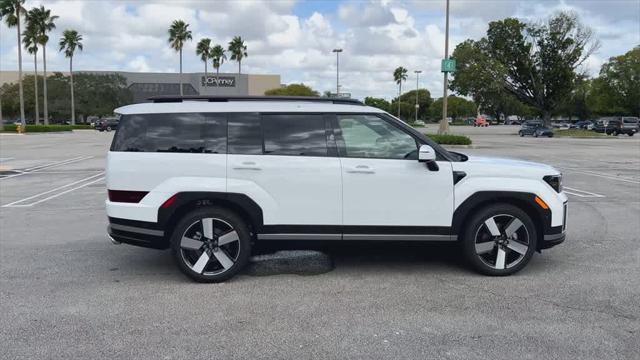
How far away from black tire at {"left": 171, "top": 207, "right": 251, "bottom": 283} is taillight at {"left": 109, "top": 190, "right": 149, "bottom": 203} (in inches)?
18.4

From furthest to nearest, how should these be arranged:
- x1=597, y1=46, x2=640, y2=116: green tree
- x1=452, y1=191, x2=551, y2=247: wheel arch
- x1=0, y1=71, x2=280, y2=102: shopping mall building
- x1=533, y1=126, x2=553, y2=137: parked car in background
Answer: x1=0, y1=71, x2=280, y2=102: shopping mall building
x1=597, y1=46, x2=640, y2=116: green tree
x1=533, y1=126, x2=553, y2=137: parked car in background
x1=452, y1=191, x2=551, y2=247: wheel arch

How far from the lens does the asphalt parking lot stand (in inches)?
162

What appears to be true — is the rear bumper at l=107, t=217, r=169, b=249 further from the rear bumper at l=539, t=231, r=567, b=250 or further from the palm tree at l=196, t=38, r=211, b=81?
the palm tree at l=196, t=38, r=211, b=81

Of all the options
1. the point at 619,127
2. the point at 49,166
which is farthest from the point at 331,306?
the point at 619,127

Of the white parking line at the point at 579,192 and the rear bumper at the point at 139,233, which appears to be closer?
the rear bumper at the point at 139,233

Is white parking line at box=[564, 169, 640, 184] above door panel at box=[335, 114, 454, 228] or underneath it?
underneath

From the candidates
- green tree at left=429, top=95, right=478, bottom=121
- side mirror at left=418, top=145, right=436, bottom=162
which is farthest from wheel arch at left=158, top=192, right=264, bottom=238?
green tree at left=429, top=95, right=478, bottom=121

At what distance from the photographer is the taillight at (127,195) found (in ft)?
18.1

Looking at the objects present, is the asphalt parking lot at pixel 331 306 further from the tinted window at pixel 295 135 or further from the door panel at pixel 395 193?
the tinted window at pixel 295 135

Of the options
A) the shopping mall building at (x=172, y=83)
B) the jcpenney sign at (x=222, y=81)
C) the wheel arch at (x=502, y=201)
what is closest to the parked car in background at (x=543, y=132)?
the wheel arch at (x=502, y=201)

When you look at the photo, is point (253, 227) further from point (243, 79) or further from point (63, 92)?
point (243, 79)

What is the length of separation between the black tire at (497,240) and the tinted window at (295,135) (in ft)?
5.70

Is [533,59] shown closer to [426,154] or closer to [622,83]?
[622,83]

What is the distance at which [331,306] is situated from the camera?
4.97 meters
